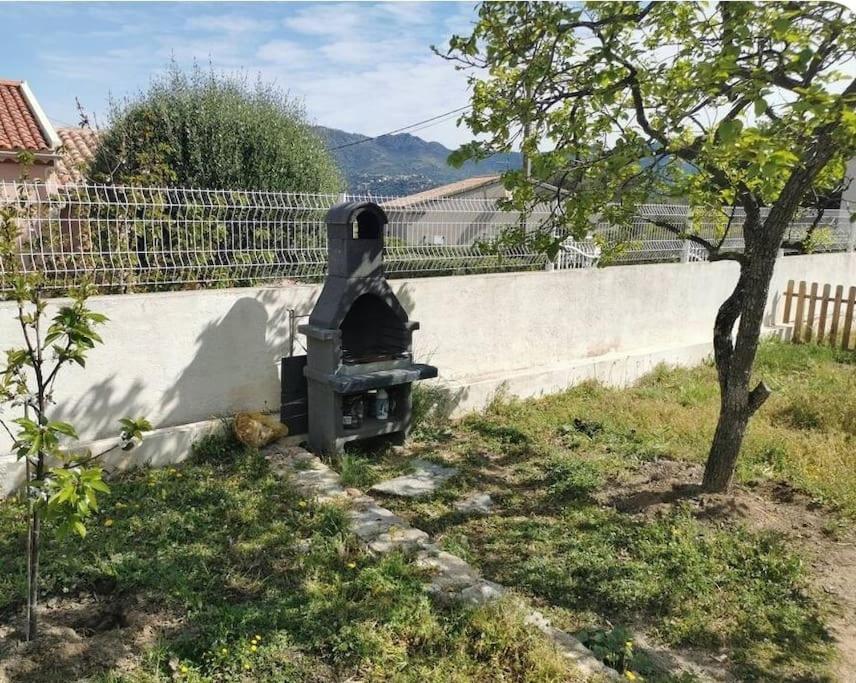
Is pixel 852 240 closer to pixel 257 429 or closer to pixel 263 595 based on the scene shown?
pixel 257 429

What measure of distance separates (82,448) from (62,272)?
4.44 feet

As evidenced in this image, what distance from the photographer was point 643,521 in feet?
15.0

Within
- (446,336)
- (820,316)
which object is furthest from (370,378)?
(820,316)

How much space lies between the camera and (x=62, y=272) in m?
4.98

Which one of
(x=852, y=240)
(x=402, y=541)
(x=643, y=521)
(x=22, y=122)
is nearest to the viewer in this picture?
(x=402, y=541)

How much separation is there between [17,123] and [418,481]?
13162 mm

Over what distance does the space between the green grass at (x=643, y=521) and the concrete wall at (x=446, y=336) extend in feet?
2.15

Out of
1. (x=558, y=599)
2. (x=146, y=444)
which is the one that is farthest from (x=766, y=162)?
(x=146, y=444)

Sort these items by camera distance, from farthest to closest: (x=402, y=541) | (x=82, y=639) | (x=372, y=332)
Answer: (x=372, y=332) < (x=402, y=541) < (x=82, y=639)

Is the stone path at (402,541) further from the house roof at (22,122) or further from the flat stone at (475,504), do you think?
the house roof at (22,122)

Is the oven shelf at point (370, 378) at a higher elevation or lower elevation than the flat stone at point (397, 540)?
higher

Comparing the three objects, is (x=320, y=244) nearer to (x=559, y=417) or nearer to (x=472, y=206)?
(x=472, y=206)

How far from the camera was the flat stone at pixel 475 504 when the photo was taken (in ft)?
15.6

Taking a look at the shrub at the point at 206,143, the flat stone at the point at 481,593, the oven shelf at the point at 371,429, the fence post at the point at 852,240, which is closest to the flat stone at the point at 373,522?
the flat stone at the point at 481,593
